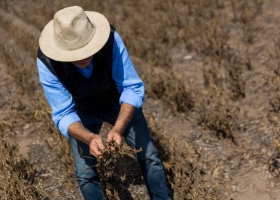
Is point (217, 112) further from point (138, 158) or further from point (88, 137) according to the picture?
point (88, 137)

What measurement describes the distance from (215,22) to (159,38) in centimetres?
86

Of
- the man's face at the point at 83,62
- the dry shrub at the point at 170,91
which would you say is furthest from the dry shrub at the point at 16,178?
the dry shrub at the point at 170,91

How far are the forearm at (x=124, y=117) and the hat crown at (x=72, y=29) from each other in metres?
0.51

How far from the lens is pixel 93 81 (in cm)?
291

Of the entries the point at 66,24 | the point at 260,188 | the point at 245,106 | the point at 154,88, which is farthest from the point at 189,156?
the point at 66,24

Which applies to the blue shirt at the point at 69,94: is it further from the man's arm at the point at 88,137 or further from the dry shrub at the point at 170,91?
the dry shrub at the point at 170,91

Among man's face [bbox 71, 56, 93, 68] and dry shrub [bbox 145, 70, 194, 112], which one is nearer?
man's face [bbox 71, 56, 93, 68]

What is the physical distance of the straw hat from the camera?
2551 millimetres

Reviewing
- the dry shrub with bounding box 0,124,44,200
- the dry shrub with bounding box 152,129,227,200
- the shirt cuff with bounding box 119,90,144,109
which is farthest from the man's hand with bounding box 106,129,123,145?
the dry shrub with bounding box 0,124,44,200

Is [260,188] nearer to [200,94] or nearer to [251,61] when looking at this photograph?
[200,94]

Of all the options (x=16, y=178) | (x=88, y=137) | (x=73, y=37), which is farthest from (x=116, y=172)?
(x=73, y=37)

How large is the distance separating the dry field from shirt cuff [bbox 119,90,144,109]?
340 mm

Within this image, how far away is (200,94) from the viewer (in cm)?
492

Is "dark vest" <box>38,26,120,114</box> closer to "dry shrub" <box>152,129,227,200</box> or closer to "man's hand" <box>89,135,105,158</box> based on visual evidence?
"man's hand" <box>89,135,105,158</box>
